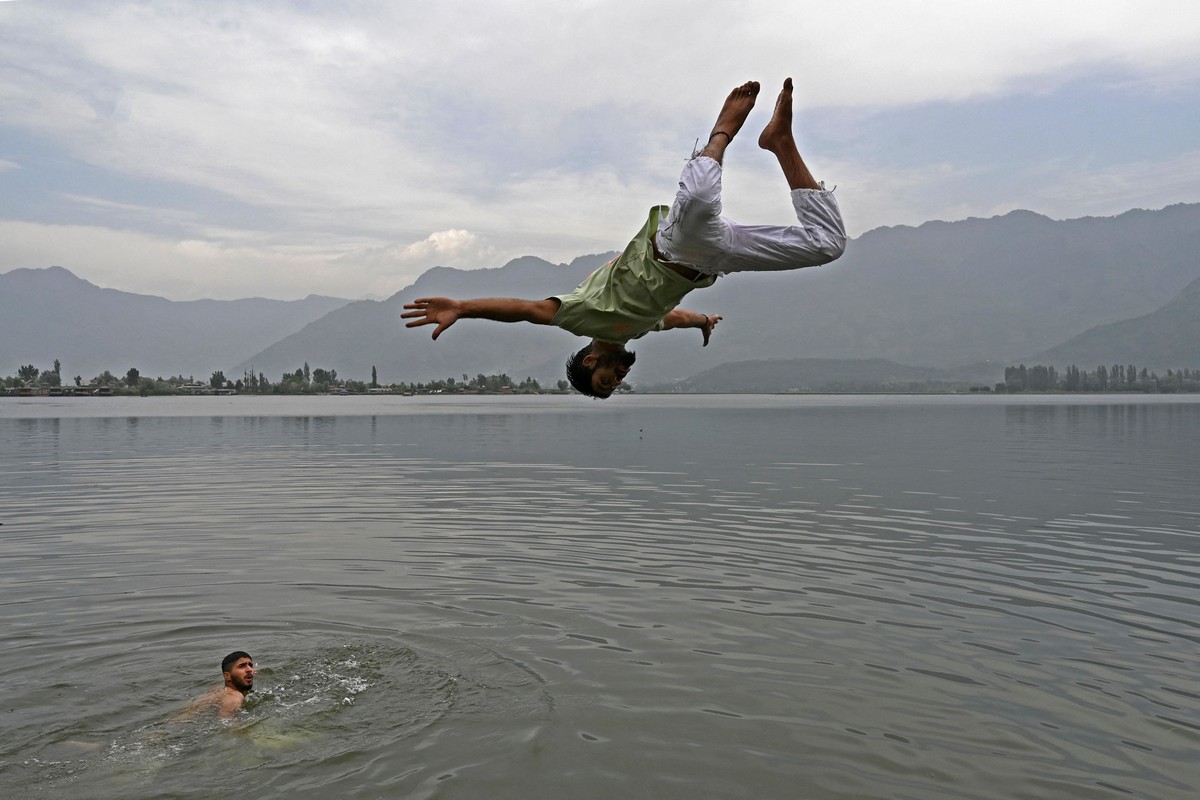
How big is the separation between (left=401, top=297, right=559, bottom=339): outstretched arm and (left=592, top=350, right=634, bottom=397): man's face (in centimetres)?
115

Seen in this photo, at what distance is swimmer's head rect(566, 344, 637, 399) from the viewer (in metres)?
8.84

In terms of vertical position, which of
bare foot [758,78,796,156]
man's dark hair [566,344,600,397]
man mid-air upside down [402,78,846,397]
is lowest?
man's dark hair [566,344,600,397]

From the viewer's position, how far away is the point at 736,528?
23578mm

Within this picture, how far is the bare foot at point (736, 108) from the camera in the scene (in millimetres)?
7477

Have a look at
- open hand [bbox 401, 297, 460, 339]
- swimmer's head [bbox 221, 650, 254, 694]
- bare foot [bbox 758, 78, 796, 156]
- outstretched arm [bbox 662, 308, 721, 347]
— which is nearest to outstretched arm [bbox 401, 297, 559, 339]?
open hand [bbox 401, 297, 460, 339]

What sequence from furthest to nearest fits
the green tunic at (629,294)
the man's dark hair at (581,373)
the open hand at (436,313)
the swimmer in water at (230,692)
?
1. the swimmer in water at (230,692)
2. the man's dark hair at (581,373)
3. the green tunic at (629,294)
4. the open hand at (436,313)

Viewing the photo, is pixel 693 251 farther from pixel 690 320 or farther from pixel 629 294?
pixel 690 320

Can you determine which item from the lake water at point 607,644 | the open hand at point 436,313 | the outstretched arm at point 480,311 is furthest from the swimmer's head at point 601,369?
the lake water at point 607,644

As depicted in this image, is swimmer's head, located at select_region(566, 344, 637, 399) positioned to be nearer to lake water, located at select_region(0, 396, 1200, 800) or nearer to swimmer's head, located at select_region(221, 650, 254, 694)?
lake water, located at select_region(0, 396, 1200, 800)

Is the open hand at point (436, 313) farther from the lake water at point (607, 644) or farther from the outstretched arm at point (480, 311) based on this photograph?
the lake water at point (607, 644)

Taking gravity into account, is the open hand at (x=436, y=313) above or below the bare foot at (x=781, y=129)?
below

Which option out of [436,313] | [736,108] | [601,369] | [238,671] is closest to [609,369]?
[601,369]

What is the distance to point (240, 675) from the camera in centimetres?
1132

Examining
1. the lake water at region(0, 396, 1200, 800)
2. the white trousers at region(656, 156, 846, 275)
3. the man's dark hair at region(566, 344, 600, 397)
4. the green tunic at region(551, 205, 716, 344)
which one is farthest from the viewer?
the lake water at region(0, 396, 1200, 800)
